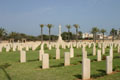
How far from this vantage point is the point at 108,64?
8.30 m

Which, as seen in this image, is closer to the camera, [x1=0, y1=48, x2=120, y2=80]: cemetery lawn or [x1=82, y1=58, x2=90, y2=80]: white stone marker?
[x1=82, y1=58, x2=90, y2=80]: white stone marker

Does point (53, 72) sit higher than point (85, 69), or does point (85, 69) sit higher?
point (85, 69)

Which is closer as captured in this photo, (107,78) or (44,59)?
(107,78)

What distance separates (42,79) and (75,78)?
1.40 metres

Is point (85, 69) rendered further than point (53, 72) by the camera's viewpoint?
No

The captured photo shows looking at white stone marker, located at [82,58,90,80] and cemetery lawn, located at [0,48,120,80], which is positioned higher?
white stone marker, located at [82,58,90,80]

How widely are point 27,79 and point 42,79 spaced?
2.07 ft

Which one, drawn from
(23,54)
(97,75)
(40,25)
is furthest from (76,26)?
(97,75)

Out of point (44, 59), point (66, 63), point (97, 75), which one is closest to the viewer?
point (97, 75)

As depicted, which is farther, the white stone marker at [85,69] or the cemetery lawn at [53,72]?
the cemetery lawn at [53,72]

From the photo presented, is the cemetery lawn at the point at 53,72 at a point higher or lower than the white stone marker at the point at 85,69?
lower

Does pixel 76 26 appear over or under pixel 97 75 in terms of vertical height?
over

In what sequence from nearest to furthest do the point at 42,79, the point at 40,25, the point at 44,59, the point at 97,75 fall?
the point at 42,79 < the point at 97,75 < the point at 44,59 < the point at 40,25

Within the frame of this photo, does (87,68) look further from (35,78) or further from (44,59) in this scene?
(44,59)
